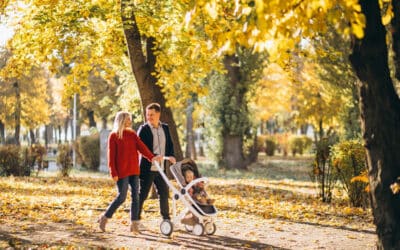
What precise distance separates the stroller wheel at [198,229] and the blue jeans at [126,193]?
0.93 m

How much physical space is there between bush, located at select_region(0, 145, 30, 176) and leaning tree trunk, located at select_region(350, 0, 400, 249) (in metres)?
17.3

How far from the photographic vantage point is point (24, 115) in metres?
45.3

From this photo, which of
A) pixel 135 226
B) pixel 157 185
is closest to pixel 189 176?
pixel 157 185

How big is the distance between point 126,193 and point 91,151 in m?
19.0

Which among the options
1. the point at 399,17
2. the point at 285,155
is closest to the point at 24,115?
the point at 285,155

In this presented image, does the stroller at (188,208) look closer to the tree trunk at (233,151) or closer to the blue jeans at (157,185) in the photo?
the blue jeans at (157,185)

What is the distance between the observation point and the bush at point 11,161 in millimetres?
20984

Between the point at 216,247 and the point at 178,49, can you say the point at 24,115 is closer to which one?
the point at 178,49

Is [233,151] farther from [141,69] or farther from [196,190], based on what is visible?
[196,190]

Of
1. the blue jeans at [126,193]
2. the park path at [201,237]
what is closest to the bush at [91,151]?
the park path at [201,237]

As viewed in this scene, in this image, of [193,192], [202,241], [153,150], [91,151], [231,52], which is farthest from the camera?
[91,151]

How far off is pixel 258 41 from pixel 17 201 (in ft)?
31.6

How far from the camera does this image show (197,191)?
346 inches

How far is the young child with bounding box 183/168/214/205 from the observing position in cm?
869
